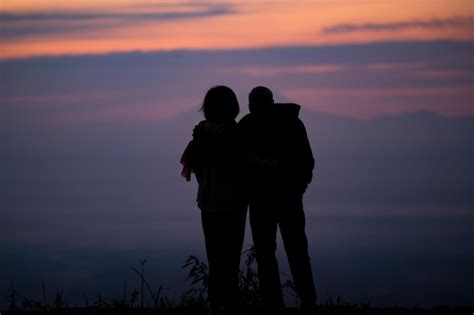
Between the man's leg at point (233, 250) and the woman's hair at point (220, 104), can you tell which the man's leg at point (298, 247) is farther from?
the woman's hair at point (220, 104)

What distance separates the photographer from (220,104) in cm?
596

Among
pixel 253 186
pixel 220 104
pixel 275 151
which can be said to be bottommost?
pixel 253 186

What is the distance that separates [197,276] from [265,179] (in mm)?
1275

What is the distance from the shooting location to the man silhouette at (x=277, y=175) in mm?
6398

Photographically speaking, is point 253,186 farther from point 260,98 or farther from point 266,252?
point 260,98

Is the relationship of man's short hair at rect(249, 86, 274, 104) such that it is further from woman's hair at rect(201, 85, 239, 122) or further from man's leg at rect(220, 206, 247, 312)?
man's leg at rect(220, 206, 247, 312)

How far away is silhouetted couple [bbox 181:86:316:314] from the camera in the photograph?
238 inches

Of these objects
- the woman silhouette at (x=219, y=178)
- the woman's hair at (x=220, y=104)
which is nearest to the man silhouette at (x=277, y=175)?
the woman silhouette at (x=219, y=178)

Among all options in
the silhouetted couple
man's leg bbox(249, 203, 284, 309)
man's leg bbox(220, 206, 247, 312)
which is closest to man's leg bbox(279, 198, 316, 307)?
the silhouetted couple

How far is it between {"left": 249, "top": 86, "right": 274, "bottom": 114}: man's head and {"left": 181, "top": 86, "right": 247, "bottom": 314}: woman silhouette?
0.37m

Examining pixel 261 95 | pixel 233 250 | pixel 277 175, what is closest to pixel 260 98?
pixel 261 95

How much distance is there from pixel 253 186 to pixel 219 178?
479 mm

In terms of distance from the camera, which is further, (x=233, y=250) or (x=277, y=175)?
(x=277, y=175)

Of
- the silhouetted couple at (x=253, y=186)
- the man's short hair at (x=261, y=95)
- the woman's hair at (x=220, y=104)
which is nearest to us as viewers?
the woman's hair at (x=220, y=104)
